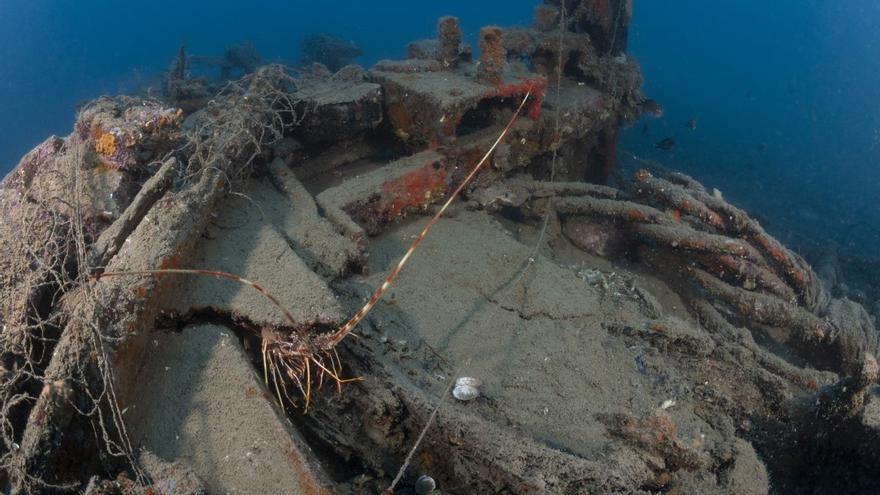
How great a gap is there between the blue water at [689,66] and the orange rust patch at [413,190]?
43.2 feet

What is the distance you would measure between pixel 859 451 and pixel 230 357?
11.4 ft

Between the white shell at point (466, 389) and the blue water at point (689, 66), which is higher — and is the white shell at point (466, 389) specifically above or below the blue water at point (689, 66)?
above

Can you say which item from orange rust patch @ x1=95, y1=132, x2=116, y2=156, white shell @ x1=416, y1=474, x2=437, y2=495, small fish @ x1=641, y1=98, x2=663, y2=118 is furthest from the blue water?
orange rust patch @ x1=95, y1=132, x2=116, y2=156

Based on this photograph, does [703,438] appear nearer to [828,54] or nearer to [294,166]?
[294,166]

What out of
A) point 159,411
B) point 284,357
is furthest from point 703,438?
point 159,411

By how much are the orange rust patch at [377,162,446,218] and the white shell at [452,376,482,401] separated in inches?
83.6

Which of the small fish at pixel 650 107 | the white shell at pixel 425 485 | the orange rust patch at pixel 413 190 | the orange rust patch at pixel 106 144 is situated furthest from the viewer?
the small fish at pixel 650 107

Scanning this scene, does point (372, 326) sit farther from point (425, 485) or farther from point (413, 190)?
point (413, 190)

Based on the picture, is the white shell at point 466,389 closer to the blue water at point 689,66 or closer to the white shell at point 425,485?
the white shell at point 425,485

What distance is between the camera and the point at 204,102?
7531 mm

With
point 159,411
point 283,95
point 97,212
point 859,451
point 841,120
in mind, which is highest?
point 283,95

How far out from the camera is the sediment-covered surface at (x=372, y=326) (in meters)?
2.26

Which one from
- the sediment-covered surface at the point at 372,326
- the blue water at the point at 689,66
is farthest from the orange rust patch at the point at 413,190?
the blue water at the point at 689,66

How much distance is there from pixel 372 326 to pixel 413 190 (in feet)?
6.58
